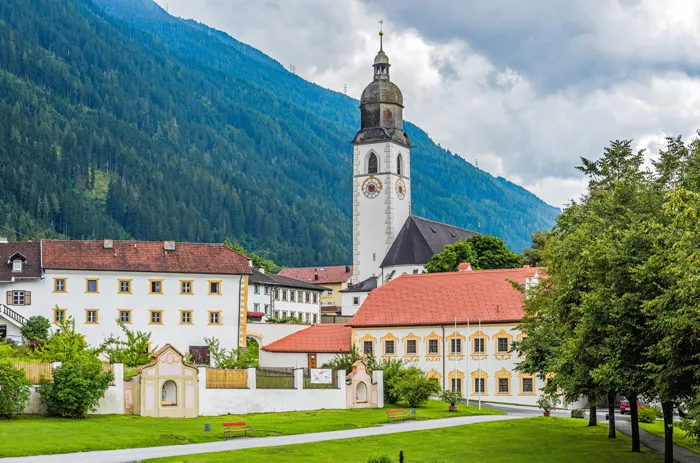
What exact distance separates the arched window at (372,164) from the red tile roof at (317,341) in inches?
2171

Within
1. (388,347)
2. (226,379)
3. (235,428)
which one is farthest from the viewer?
(388,347)

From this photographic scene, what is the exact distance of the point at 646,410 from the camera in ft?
211

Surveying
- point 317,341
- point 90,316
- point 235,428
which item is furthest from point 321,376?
point 90,316

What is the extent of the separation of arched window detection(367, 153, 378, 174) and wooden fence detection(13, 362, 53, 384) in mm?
94132

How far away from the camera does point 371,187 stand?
466 ft

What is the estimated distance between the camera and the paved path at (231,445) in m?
34.8

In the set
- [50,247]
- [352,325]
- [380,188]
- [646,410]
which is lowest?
[646,410]

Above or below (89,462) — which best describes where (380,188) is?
above

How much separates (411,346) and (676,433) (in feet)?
99.4

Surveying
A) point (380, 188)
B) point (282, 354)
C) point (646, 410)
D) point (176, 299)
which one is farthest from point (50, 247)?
point (380, 188)

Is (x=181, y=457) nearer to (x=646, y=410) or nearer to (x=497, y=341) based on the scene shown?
(x=646, y=410)

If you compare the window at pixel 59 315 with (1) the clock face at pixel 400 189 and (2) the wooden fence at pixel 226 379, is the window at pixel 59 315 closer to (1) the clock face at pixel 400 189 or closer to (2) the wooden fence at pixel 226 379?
(2) the wooden fence at pixel 226 379

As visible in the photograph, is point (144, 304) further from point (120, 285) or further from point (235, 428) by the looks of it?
point (235, 428)

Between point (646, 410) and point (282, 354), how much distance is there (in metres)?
32.4
